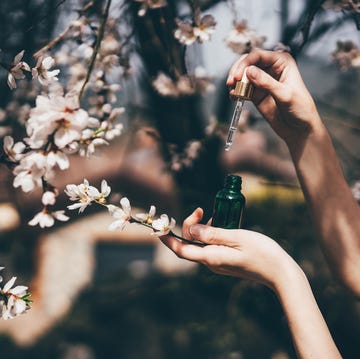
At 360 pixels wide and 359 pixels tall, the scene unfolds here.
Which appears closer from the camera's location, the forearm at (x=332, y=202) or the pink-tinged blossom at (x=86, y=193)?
the pink-tinged blossom at (x=86, y=193)

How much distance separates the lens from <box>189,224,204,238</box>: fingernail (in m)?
1.11

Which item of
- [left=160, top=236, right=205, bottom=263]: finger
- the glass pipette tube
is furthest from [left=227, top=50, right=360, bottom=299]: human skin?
[left=160, top=236, right=205, bottom=263]: finger

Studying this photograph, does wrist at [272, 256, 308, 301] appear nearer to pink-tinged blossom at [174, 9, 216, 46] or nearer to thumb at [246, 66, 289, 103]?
thumb at [246, 66, 289, 103]

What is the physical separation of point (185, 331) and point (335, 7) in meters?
2.40

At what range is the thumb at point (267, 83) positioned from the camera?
1092 mm

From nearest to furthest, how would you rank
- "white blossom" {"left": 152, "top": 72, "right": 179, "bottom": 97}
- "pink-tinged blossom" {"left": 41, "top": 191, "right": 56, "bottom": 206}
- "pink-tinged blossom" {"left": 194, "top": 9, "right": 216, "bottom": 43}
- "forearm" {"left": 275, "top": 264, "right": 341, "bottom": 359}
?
"pink-tinged blossom" {"left": 41, "top": 191, "right": 56, "bottom": 206}, "forearm" {"left": 275, "top": 264, "right": 341, "bottom": 359}, "pink-tinged blossom" {"left": 194, "top": 9, "right": 216, "bottom": 43}, "white blossom" {"left": 152, "top": 72, "right": 179, "bottom": 97}

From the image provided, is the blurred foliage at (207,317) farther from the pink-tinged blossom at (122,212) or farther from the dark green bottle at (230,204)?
the pink-tinged blossom at (122,212)

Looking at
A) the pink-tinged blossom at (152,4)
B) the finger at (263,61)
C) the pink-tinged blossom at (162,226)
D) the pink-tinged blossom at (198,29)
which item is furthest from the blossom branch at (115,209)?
the pink-tinged blossom at (152,4)

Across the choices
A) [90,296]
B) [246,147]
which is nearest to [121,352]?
[90,296]

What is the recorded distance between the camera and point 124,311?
352 cm

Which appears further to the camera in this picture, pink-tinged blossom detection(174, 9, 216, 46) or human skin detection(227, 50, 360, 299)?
pink-tinged blossom detection(174, 9, 216, 46)

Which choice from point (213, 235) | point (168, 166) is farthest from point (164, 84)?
point (213, 235)

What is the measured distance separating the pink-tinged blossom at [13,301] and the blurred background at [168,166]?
420 millimetres

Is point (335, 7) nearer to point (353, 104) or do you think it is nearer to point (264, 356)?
point (353, 104)
